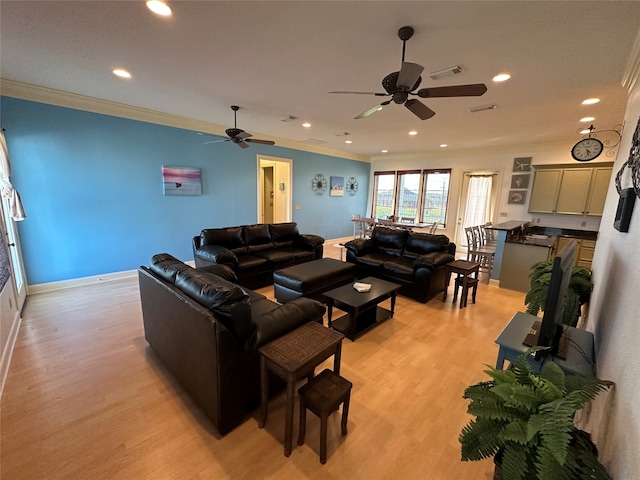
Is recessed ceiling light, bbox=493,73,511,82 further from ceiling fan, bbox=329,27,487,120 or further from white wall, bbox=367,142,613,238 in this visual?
white wall, bbox=367,142,613,238

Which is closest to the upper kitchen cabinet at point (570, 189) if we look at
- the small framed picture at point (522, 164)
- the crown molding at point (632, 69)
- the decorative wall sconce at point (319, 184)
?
the small framed picture at point (522, 164)

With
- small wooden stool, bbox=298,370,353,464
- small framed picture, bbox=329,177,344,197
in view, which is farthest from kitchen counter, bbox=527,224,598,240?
small wooden stool, bbox=298,370,353,464

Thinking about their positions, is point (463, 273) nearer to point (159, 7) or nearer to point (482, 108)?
point (482, 108)

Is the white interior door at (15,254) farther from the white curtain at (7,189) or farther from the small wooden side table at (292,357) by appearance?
the small wooden side table at (292,357)

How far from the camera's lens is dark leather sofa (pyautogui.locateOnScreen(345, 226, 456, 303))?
3.69m

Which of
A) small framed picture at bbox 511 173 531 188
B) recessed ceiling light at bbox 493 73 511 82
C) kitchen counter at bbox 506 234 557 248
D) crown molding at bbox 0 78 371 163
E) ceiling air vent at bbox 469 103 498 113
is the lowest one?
kitchen counter at bbox 506 234 557 248

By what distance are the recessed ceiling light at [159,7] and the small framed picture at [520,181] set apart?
7.05 metres

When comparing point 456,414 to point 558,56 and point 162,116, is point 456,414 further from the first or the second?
point 162,116

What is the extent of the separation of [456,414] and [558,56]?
3.10m

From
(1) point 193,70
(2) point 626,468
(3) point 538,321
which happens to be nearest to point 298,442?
(2) point 626,468

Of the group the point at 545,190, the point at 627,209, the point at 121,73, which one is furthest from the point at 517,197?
the point at 121,73

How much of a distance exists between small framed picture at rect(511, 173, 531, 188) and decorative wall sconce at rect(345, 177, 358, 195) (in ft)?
13.6

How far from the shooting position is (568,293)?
7.19 ft

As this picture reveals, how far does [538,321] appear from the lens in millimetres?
1885
